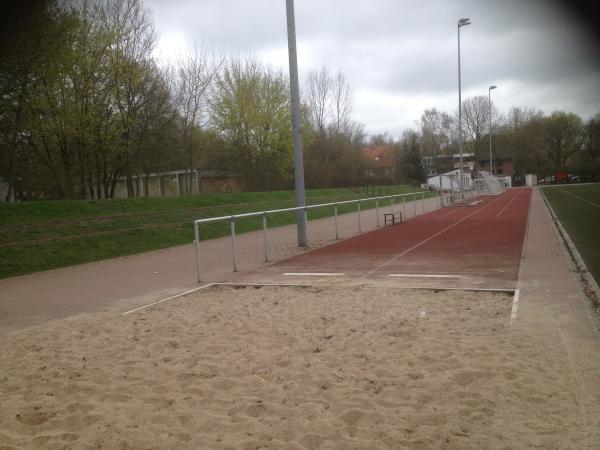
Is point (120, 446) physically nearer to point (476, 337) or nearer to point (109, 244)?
point (476, 337)

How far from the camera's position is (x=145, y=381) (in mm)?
3836

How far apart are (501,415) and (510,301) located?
3.30m

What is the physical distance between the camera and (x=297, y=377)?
3.80 m

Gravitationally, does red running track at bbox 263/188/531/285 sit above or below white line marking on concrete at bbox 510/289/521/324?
below

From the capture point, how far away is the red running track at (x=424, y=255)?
337 inches

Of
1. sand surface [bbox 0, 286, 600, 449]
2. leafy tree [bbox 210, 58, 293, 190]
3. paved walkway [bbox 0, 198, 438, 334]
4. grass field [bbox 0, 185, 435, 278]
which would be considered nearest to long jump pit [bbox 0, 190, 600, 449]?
sand surface [bbox 0, 286, 600, 449]

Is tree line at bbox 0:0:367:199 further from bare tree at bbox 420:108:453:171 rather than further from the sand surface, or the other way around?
bare tree at bbox 420:108:453:171

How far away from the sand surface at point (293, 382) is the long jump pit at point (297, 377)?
0.04ft

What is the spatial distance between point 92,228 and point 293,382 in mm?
12087

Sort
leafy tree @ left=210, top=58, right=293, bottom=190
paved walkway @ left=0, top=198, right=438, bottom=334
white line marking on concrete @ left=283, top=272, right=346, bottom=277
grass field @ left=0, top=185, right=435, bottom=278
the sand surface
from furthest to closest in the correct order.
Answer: leafy tree @ left=210, top=58, right=293, bottom=190
grass field @ left=0, top=185, right=435, bottom=278
white line marking on concrete @ left=283, top=272, right=346, bottom=277
paved walkway @ left=0, top=198, right=438, bottom=334
the sand surface

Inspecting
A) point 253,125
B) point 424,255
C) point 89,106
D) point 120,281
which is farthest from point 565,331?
point 253,125

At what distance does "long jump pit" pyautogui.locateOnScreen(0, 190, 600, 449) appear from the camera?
2.89 meters

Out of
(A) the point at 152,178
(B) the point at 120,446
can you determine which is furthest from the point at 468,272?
(A) the point at 152,178

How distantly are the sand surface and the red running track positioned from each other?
8.76 ft
